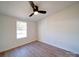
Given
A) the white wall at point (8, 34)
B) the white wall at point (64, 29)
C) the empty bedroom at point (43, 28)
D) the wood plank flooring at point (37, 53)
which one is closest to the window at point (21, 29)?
the empty bedroom at point (43, 28)

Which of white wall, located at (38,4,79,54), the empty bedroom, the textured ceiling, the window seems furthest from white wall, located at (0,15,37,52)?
white wall, located at (38,4,79,54)

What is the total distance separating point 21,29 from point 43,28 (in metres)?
1.94

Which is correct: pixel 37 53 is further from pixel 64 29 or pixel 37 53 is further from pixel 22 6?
pixel 22 6

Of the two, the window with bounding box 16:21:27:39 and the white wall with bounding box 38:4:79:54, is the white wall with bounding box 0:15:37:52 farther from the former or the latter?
the white wall with bounding box 38:4:79:54

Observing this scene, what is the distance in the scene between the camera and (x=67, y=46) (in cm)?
437

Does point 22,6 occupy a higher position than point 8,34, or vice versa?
point 22,6

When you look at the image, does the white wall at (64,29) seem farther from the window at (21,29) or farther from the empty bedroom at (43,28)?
the window at (21,29)

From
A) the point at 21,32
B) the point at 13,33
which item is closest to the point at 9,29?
the point at 13,33

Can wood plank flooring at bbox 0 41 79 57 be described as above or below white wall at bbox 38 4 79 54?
below

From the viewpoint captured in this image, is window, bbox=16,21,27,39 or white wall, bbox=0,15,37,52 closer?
white wall, bbox=0,15,37,52

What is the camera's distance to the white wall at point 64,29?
12.7 feet

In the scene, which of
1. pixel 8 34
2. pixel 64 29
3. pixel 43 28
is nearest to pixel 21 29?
pixel 8 34

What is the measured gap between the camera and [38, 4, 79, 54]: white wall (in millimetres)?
3875

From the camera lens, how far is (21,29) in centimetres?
577
